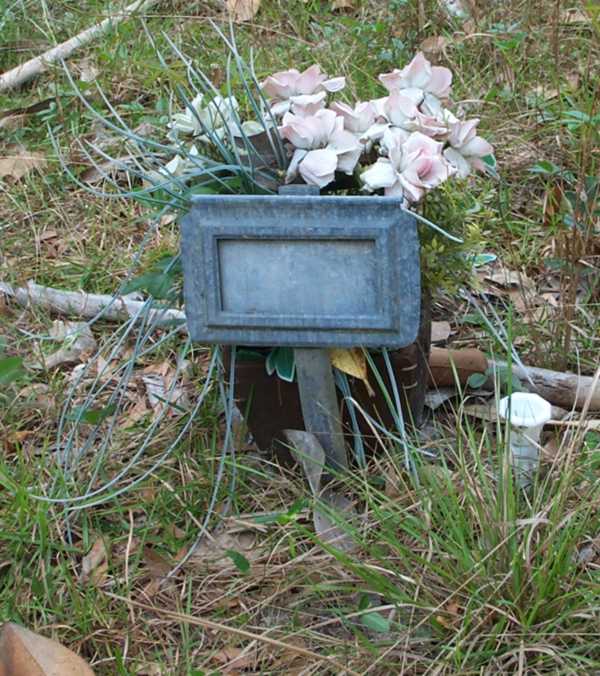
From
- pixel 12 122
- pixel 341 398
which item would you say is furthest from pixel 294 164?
pixel 12 122

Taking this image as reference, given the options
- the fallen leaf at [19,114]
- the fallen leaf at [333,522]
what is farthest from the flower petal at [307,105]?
the fallen leaf at [19,114]

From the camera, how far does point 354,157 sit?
1683 millimetres

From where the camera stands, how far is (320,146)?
168 cm

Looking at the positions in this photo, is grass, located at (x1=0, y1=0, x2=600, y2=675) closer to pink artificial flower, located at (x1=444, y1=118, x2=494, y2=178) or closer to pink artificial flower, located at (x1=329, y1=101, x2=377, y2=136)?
pink artificial flower, located at (x1=444, y1=118, x2=494, y2=178)

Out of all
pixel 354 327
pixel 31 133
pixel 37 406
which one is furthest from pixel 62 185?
pixel 354 327

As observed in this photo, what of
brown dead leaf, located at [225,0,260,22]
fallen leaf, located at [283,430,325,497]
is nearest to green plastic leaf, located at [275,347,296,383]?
fallen leaf, located at [283,430,325,497]

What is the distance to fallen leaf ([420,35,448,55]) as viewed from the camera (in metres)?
2.92

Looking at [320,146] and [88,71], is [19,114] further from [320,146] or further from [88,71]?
[320,146]

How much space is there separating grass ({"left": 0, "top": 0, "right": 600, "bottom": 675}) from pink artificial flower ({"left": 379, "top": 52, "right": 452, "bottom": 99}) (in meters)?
0.18

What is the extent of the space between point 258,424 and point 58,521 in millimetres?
386

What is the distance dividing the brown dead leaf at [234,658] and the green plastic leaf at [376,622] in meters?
0.19

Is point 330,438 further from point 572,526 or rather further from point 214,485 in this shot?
point 572,526

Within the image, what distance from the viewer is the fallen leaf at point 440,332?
7.16 feet

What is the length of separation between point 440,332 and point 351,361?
53 centimetres
